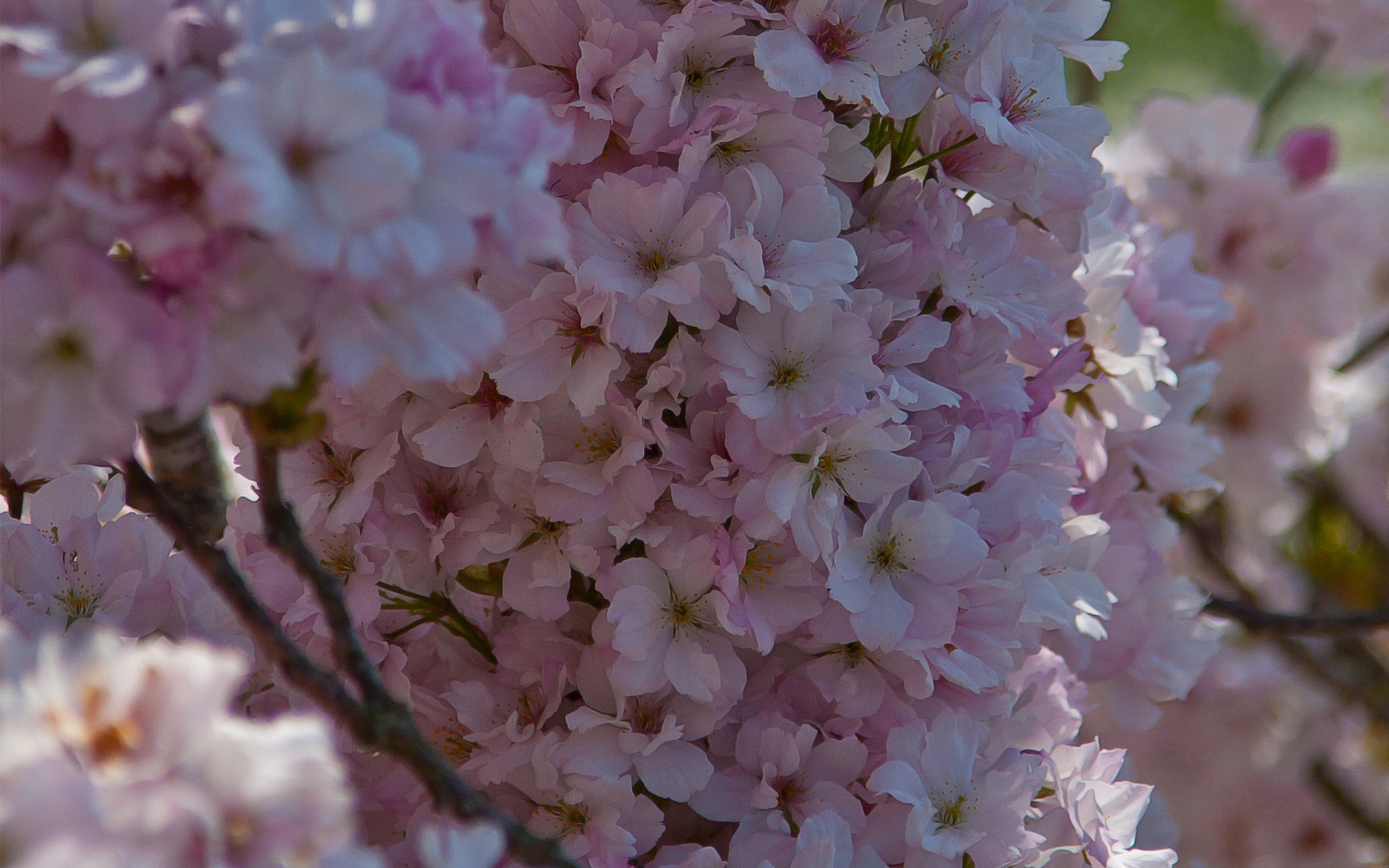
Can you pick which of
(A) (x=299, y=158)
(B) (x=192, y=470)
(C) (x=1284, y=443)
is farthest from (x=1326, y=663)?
(A) (x=299, y=158)

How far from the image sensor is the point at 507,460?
22.0 inches

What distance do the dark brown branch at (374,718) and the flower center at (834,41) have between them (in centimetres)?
31

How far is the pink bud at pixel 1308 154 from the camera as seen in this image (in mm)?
1218

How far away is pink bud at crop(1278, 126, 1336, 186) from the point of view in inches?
47.9

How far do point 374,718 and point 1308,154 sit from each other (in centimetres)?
113

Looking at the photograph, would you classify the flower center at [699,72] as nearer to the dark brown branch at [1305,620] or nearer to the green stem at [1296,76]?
the dark brown branch at [1305,620]

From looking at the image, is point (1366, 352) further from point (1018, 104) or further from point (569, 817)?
point (569, 817)

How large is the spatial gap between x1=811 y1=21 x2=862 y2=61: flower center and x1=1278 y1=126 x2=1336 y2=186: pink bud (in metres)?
0.84

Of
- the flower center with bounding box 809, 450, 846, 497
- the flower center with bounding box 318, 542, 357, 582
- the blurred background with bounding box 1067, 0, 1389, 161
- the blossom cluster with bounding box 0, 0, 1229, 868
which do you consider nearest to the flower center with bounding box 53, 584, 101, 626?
the blossom cluster with bounding box 0, 0, 1229, 868

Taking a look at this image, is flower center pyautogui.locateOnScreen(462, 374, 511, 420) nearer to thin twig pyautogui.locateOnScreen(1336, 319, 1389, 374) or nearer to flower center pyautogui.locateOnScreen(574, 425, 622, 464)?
flower center pyautogui.locateOnScreen(574, 425, 622, 464)

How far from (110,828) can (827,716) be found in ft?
1.17

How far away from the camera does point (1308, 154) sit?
4.01ft

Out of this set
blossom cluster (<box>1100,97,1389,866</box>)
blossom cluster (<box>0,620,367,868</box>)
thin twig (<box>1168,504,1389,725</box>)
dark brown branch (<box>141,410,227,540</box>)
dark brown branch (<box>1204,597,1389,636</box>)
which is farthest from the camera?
blossom cluster (<box>1100,97,1389,866</box>)

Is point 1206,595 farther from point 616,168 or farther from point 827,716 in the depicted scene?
point 616,168
